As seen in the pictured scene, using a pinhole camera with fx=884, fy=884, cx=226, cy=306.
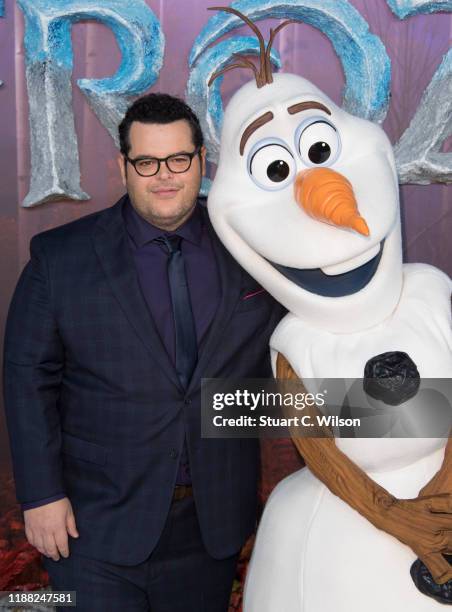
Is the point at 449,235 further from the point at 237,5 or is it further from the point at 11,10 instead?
the point at 11,10

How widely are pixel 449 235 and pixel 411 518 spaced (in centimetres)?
120

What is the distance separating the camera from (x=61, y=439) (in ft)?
7.17

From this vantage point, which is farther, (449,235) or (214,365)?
(449,235)

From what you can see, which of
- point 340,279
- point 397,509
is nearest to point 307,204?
point 340,279

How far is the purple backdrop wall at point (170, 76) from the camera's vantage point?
260 cm

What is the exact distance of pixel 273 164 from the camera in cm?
189

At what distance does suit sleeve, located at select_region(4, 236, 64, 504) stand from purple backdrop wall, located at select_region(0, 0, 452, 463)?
564 mm

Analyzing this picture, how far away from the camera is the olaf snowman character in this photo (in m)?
1.78

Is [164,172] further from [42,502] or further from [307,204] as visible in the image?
[42,502]

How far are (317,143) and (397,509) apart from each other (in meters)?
0.78

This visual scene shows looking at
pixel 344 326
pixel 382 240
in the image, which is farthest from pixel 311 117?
pixel 344 326

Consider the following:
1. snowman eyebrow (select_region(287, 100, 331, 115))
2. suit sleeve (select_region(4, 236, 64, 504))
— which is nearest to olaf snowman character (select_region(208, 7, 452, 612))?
snowman eyebrow (select_region(287, 100, 331, 115))

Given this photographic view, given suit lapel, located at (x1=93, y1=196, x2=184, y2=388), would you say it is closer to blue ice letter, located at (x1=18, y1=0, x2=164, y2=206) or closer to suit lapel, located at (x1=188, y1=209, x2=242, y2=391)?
suit lapel, located at (x1=188, y1=209, x2=242, y2=391)

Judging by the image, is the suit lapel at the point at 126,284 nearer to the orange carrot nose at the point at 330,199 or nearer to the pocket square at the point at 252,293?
the pocket square at the point at 252,293
